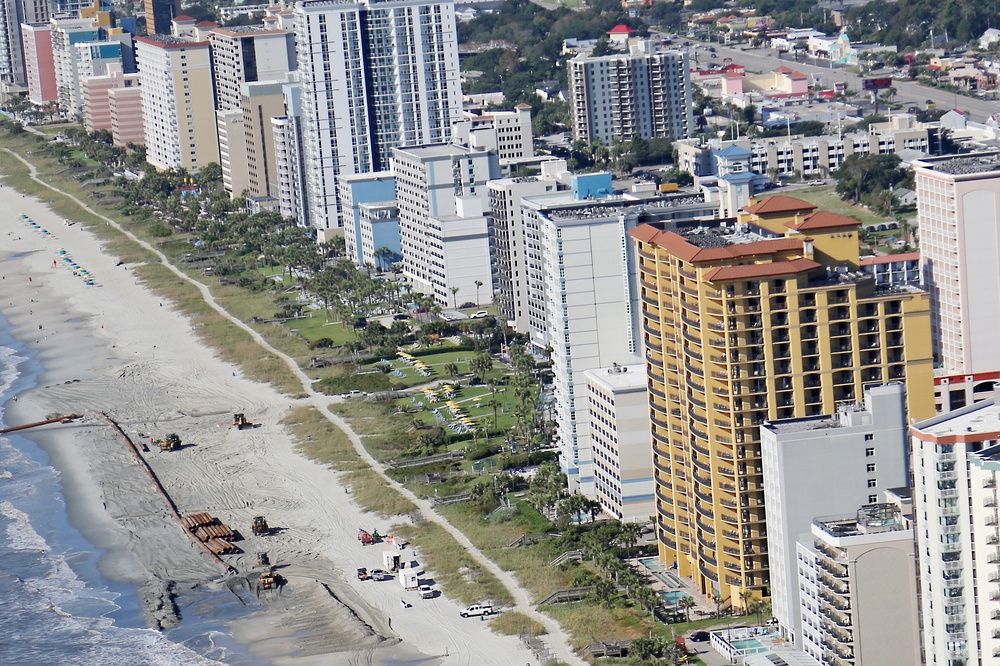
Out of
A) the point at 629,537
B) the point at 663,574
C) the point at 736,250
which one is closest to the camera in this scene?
the point at 736,250

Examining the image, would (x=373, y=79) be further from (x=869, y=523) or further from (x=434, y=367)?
(x=869, y=523)

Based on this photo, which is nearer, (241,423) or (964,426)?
(964,426)

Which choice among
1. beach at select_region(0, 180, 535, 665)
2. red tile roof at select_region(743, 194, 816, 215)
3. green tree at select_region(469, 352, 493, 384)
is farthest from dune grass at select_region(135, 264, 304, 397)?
red tile roof at select_region(743, 194, 816, 215)

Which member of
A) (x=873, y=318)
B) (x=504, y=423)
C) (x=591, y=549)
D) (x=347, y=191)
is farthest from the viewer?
(x=347, y=191)

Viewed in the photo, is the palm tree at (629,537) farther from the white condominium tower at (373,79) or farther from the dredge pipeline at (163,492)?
the white condominium tower at (373,79)

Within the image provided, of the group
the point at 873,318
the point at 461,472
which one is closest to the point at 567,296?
the point at 461,472

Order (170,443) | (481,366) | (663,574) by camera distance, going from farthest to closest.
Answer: (481,366)
(170,443)
(663,574)

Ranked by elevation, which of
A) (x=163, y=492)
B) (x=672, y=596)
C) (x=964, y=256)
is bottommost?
(x=672, y=596)

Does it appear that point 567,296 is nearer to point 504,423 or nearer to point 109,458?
point 504,423

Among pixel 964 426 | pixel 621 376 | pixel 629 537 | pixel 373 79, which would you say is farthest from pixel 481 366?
A: pixel 964 426
